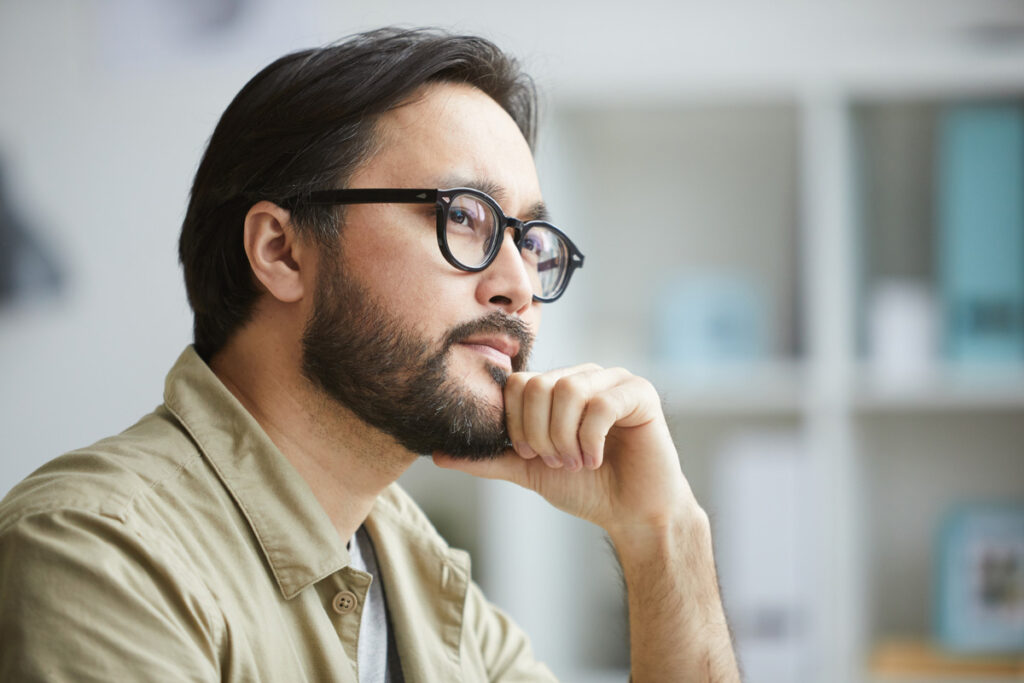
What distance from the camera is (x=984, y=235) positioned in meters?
2.05

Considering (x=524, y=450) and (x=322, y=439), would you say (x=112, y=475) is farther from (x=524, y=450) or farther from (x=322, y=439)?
(x=524, y=450)

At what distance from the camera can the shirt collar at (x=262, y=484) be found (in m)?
0.95

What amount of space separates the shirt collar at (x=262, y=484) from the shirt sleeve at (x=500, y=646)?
0.31m

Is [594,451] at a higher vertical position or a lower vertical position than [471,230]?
lower

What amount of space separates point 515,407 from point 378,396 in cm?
15

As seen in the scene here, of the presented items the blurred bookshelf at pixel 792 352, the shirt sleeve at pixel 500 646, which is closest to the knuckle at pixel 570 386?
the shirt sleeve at pixel 500 646

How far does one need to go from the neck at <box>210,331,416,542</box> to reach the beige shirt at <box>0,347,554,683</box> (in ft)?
0.26

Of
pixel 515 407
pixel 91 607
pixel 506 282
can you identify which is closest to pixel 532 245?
pixel 506 282

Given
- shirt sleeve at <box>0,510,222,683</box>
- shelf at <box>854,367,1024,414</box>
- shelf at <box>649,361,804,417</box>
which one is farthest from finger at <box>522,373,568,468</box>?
shelf at <box>854,367,1024,414</box>

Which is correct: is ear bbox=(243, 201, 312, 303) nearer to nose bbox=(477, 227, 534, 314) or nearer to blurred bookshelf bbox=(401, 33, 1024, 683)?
nose bbox=(477, 227, 534, 314)

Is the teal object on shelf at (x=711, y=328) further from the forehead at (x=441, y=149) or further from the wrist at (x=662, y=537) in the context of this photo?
the forehead at (x=441, y=149)

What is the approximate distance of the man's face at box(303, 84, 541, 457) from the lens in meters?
1.07

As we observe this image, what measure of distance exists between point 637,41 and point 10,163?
1606mm

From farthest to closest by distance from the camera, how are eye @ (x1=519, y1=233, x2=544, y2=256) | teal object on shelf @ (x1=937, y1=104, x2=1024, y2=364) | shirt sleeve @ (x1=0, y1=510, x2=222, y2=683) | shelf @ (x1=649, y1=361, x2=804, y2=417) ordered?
shelf @ (x1=649, y1=361, x2=804, y2=417)
teal object on shelf @ (x1=937, y1=104, x2=1024, y2=364)
eye @ (x1=519, y1=233, x2=544, y2=256)
shirt sleeve @ (x1=0, y1=510, x2=222, y2=683)
